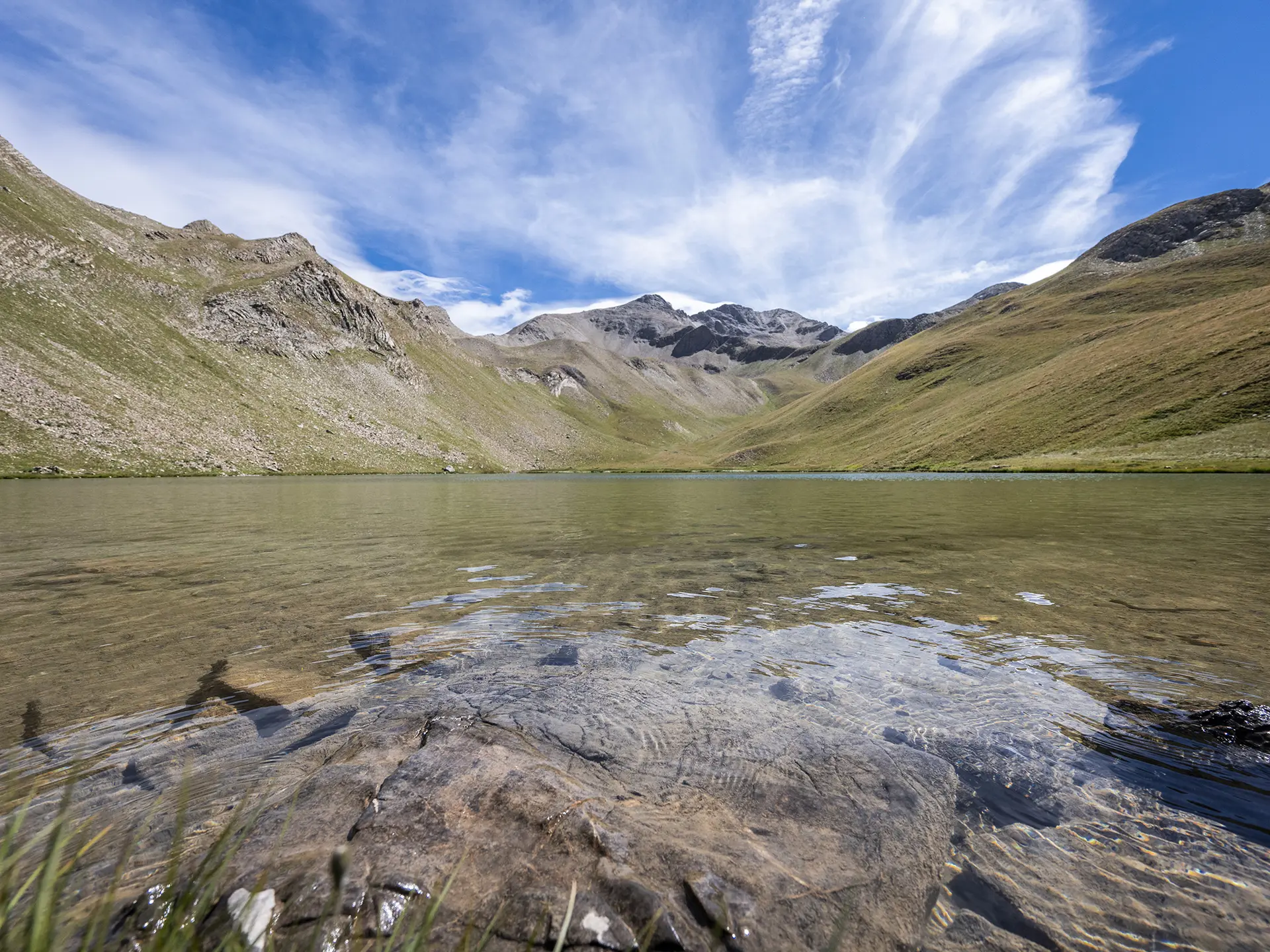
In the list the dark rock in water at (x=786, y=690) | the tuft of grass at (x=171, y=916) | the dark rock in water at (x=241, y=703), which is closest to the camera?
the tuft of grass at (x=171, y=916)

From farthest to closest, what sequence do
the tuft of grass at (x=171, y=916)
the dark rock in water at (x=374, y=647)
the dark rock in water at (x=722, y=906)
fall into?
the dark rock in water at (x=374, y=647), the dark rock in water at (x=722, y=906), the tuft of grass at (x=171, y=916)

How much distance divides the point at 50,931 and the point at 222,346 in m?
165

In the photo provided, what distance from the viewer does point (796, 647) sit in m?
9.56

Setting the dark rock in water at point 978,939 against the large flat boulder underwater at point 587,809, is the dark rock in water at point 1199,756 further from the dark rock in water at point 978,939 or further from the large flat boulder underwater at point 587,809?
the dark rock in water at point 978,939

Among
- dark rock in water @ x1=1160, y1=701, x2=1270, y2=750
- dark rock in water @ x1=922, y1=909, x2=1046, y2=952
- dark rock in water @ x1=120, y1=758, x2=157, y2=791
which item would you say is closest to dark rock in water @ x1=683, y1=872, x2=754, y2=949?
dark rock in water @ x1=922, y1=909, x2=1046, y2=952

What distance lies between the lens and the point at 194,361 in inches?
4734

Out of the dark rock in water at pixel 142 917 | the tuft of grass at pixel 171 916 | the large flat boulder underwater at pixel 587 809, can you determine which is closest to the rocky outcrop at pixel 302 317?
the large flat boulder underwater at pixel 587 809

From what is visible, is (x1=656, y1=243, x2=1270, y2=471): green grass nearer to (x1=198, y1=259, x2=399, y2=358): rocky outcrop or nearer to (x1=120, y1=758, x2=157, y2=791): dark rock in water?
(x1=120, y1=758, x2=157, y2=791): dark rock in water

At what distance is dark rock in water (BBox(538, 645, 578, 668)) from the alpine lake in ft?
0.33

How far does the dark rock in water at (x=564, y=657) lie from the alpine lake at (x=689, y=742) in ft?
0.33

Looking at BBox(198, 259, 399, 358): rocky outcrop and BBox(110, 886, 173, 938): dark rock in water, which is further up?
BBox(198, 259, 399, 358): rocky outcrop

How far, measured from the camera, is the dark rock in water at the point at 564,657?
8.88m

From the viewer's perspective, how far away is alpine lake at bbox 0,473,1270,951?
3850 mm

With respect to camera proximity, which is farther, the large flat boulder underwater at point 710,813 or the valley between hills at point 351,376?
the valley between hills at point 351,376
